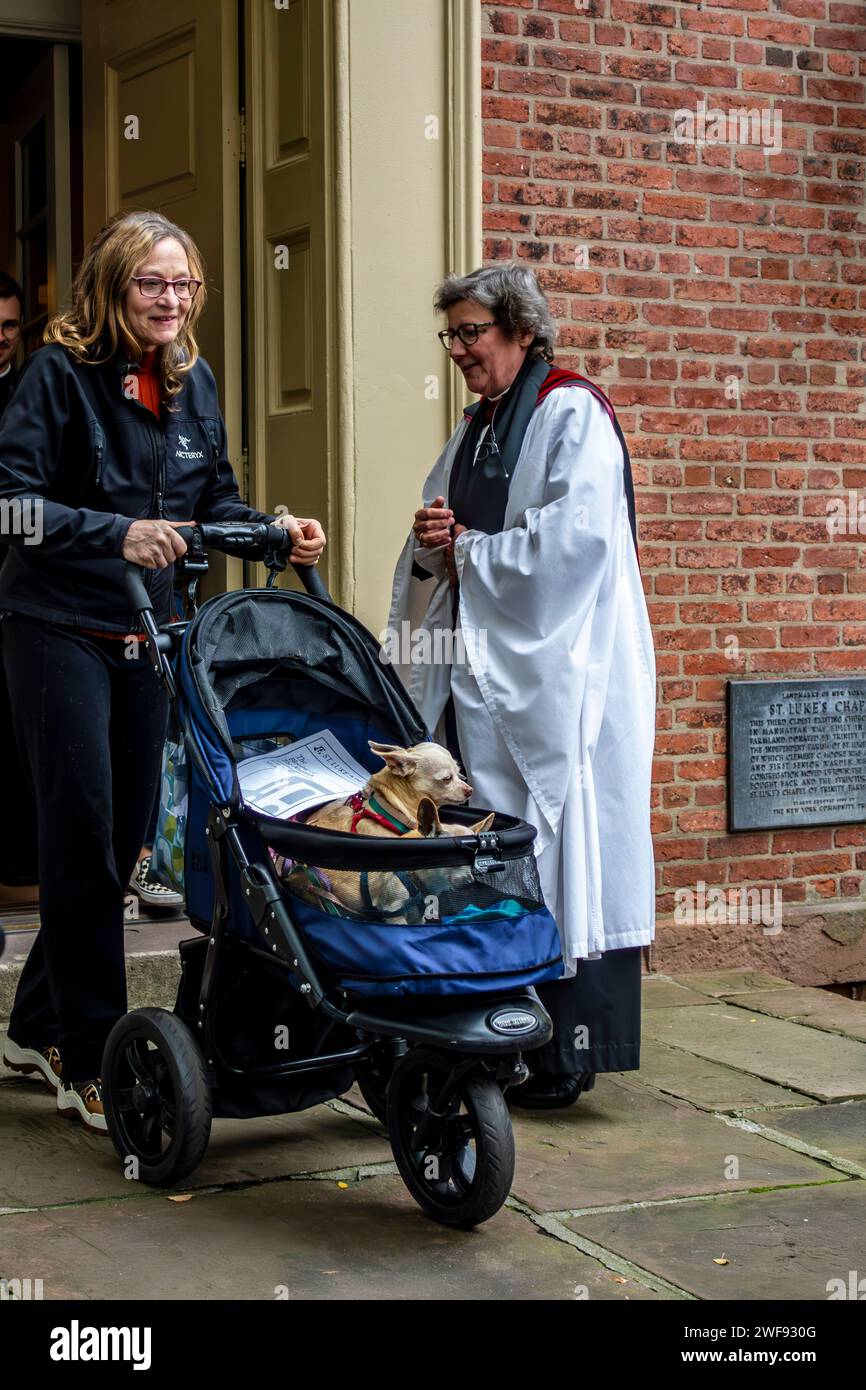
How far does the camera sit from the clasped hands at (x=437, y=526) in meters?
4.38

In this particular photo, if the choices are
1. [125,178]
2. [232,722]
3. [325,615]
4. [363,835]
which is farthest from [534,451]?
[125,178]

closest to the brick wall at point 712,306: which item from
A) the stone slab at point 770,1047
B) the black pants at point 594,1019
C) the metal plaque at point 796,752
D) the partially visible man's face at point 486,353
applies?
the metal plaque at point 796,752

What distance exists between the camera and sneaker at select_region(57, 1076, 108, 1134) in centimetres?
397

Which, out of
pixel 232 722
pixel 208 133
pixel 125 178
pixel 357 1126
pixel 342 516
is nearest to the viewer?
pixel 232 722

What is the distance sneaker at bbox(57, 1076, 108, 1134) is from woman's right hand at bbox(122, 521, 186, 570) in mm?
1248

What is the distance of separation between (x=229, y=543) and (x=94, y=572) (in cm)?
37

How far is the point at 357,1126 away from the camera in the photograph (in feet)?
13.6

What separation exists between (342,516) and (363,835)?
2.28 metres

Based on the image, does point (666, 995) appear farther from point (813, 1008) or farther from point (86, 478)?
point (86, 478)

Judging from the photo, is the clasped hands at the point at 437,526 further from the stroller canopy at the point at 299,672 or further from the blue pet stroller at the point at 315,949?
the stroller canopy at the point at 299,672

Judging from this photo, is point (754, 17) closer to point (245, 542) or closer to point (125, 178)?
point (125, 178)

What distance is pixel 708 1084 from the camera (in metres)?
4.65

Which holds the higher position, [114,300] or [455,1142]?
[114,300]

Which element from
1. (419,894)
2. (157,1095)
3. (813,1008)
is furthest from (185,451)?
(813,1008)
